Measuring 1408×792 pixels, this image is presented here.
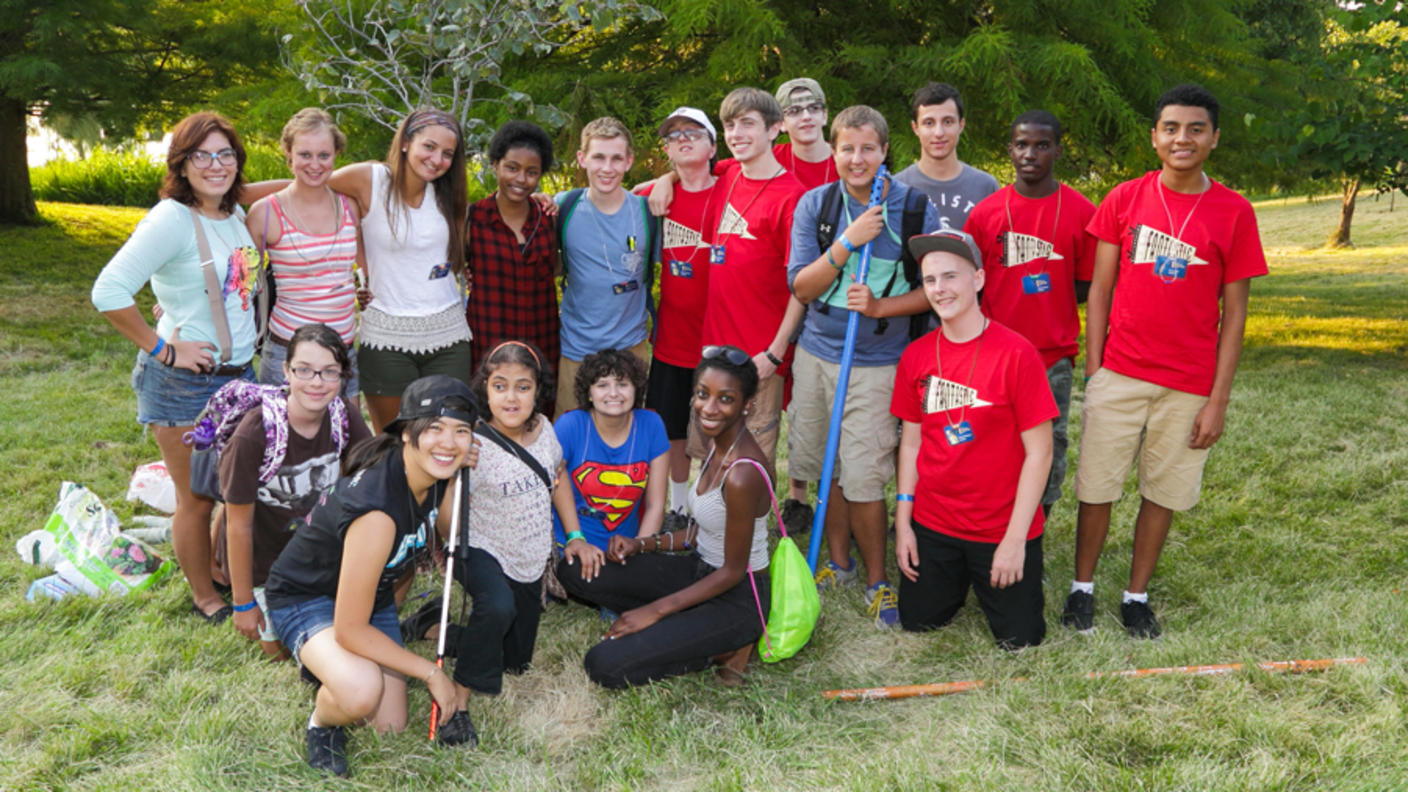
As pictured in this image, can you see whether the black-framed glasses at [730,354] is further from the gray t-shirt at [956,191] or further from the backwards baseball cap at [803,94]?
the backwards baseball cap at [803,94]

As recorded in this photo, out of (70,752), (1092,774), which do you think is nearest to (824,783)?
(1092,774)

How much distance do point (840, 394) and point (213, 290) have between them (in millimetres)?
2509

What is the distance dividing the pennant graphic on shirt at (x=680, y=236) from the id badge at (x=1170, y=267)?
188 cm

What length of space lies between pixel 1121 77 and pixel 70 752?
8.58 metres

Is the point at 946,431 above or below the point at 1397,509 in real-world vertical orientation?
above

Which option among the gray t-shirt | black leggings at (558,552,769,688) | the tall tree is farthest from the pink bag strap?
the tall tree

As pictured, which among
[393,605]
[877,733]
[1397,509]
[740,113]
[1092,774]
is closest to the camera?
[1092,774]

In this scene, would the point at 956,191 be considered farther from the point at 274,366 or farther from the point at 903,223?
the point at 274,366

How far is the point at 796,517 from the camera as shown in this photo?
510cm

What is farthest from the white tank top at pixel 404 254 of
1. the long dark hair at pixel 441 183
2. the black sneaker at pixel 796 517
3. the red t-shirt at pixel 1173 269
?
the red t-shirt at pixel 1173 269

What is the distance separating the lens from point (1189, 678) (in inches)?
132

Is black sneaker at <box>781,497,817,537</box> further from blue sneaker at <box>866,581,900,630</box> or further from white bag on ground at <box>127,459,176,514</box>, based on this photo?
white bag on ground at <box>127,459,176,514</box>

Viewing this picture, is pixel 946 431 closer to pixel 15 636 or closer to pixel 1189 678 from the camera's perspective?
pixel 1189 678

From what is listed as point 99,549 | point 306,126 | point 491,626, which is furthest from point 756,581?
point 99,549
